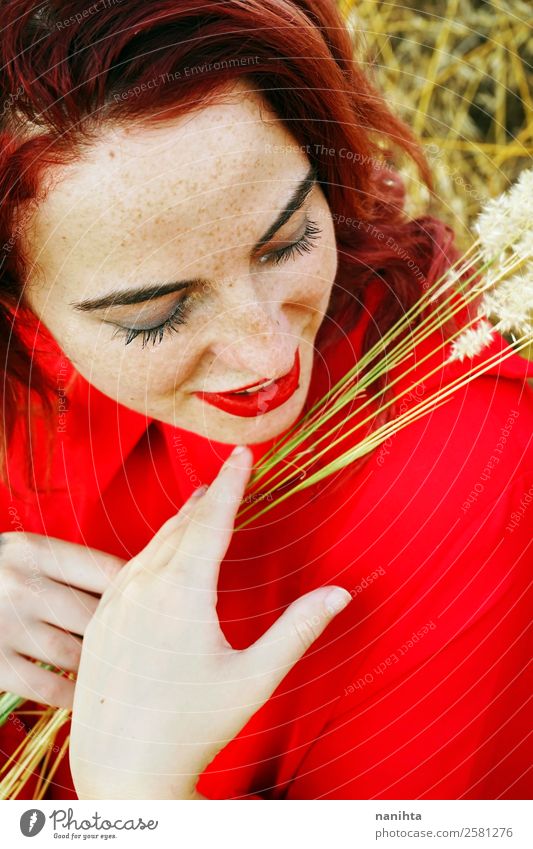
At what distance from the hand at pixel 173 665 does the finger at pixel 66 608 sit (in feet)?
0.14

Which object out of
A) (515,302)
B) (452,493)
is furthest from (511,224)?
(452,493)

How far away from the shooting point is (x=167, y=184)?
50 cm

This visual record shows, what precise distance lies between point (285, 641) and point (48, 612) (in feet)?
0.71

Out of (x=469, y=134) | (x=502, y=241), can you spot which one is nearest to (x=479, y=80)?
(x=469, y=134)

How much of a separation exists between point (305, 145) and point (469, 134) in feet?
1.90

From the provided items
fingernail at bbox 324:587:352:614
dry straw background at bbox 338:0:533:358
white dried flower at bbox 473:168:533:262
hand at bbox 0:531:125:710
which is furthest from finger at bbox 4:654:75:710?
dry straw background at bbox 338:0:533:358

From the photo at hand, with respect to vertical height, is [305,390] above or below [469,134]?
below

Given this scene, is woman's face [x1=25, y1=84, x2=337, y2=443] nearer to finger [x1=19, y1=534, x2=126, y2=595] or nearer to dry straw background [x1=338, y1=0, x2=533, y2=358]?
finger [x1=19, y1=534, x2=126, y2=595]

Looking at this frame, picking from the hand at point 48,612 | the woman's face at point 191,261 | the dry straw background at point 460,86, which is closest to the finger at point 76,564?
the hand at point 48,612

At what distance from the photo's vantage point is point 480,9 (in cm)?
99

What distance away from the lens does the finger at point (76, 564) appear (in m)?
0.69

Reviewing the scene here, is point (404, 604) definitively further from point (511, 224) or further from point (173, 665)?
point (511, 224)

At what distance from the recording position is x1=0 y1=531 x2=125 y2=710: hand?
2.24 feet
